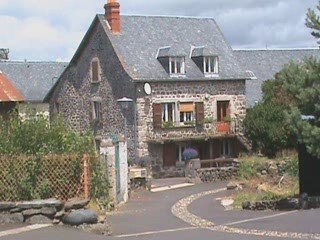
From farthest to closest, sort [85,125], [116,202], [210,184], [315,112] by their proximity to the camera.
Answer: [85,125] < [210,184] < [116,202] < [315,112]

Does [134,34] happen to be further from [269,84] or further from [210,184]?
[210,184]

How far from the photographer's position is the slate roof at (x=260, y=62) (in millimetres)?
51406

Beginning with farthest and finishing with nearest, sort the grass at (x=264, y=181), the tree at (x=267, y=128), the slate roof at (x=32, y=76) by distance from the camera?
1. the slate roof at (x=32, y=76)
2. the tree at (x=267, y=128)
3. the grass at (x=264, y=181)

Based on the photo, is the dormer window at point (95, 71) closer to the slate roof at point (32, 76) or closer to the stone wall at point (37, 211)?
the slate roof at point (32, 76)

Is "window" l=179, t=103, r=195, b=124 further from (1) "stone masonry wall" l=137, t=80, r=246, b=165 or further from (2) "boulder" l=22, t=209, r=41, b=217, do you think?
(2) "boulder" l=22, t=209, r=41, b=217

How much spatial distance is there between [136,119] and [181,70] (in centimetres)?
426

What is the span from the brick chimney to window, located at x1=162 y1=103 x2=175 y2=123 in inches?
223

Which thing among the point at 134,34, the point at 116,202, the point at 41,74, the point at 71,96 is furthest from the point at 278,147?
the point at 41,74

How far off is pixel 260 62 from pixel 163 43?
10.7 meters

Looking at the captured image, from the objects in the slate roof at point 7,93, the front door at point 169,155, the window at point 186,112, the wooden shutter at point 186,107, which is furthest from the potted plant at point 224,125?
the slate roof at point 7,93

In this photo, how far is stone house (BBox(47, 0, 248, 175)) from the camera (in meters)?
43.5

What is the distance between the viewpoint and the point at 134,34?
45531mm

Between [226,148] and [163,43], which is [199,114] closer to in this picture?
[226,148]

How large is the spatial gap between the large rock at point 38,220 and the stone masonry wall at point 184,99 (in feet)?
94.0
